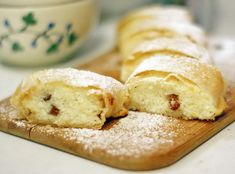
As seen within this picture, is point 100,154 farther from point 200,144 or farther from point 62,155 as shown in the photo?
point 200,144

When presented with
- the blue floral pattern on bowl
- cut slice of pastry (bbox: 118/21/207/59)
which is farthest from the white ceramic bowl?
cut slice of pastry (bbox: 118/21/207/59)

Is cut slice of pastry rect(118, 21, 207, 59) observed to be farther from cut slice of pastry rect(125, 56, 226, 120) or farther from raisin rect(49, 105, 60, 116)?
raisin rect(49, 105, 60, 116)

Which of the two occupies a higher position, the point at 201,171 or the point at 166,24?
the point at 166,24

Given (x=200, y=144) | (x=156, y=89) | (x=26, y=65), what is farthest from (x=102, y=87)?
(x=26, y=65)

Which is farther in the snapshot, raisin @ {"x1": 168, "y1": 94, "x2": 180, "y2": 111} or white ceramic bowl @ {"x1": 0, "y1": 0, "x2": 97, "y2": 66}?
→ white ceramic bowl @ {"x1": 0, "y1": 0, "x2": 97, "y2": 66}

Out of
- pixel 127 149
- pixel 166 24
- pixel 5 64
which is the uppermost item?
pixel 166 24
